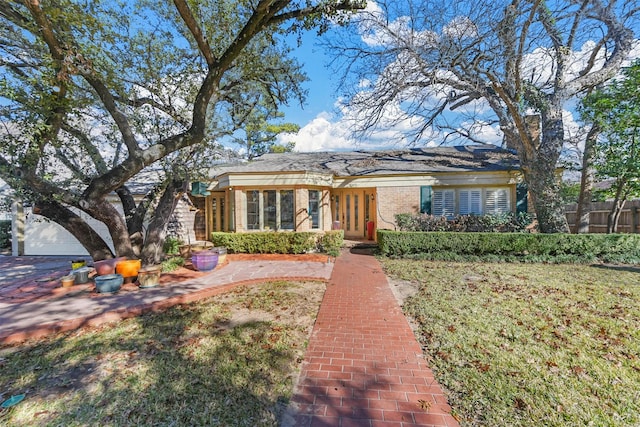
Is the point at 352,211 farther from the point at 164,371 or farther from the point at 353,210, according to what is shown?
the point at 164,371

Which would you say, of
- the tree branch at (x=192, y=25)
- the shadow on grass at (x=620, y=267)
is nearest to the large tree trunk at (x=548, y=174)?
the shadow on grass at (x=620, y=267)

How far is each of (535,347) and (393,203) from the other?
9231 mm

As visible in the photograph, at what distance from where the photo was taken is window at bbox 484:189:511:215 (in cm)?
1186

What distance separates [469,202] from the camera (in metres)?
12.2

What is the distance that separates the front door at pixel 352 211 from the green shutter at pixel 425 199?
280cm

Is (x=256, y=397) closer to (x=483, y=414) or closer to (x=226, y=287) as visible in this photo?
(x=483, y=414)

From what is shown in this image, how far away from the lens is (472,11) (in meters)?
9.27

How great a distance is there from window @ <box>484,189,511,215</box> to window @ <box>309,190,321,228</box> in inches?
314

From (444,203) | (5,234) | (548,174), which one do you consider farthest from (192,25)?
(5,234)

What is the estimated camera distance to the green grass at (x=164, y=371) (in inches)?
101

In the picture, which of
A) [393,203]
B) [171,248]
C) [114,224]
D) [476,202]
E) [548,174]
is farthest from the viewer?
[393,203]

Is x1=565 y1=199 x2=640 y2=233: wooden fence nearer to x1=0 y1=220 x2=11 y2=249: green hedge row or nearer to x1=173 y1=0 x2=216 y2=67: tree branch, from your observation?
x1=173 y1=0 x2=216 y2=67: tree branch

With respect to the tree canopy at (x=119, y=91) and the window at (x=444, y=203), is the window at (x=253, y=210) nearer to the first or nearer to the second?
the tree canopy at (x=119, y=91)

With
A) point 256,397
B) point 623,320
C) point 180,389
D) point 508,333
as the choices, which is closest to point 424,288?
point 508,333
